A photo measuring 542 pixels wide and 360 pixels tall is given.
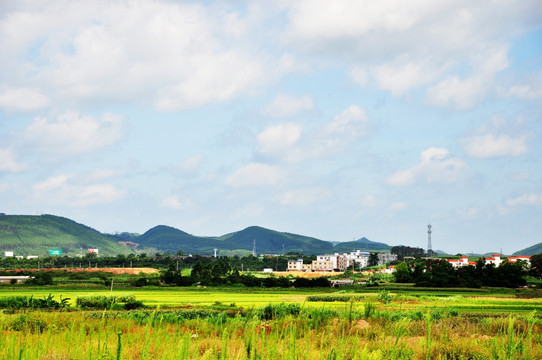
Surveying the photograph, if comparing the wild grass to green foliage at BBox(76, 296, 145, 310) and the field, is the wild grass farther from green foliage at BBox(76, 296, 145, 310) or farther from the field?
green foliage at BBox(76, 296, 145, 310)

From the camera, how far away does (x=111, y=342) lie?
538 inches

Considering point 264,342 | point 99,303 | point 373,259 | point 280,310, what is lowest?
point 99,303

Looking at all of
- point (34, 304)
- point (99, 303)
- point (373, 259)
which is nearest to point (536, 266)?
point (99, 303)

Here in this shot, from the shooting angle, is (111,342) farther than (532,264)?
No

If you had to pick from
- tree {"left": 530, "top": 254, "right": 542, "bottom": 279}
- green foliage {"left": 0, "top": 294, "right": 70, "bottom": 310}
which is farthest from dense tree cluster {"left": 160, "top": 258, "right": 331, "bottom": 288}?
tree {"left": 530, "top": 254, "right": 542, "bottom": 279}

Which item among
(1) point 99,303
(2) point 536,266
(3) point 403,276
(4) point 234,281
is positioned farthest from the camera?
(2) point 536,266

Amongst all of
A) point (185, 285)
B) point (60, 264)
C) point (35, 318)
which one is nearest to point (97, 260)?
point (60, 264)

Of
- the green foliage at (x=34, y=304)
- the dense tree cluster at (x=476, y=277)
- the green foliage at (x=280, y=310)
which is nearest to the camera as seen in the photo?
the green foliage at (x=280, y=310)

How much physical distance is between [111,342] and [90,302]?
24744mm

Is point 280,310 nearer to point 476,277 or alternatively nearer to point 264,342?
point 264,342

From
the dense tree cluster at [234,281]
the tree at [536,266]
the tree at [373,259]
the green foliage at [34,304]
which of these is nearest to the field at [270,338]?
the green foliage at [34,304]

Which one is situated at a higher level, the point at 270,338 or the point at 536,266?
the point at 536,266

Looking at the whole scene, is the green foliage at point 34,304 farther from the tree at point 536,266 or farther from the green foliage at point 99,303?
the tree at point 536,266

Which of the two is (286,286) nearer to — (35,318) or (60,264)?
(35,318)
